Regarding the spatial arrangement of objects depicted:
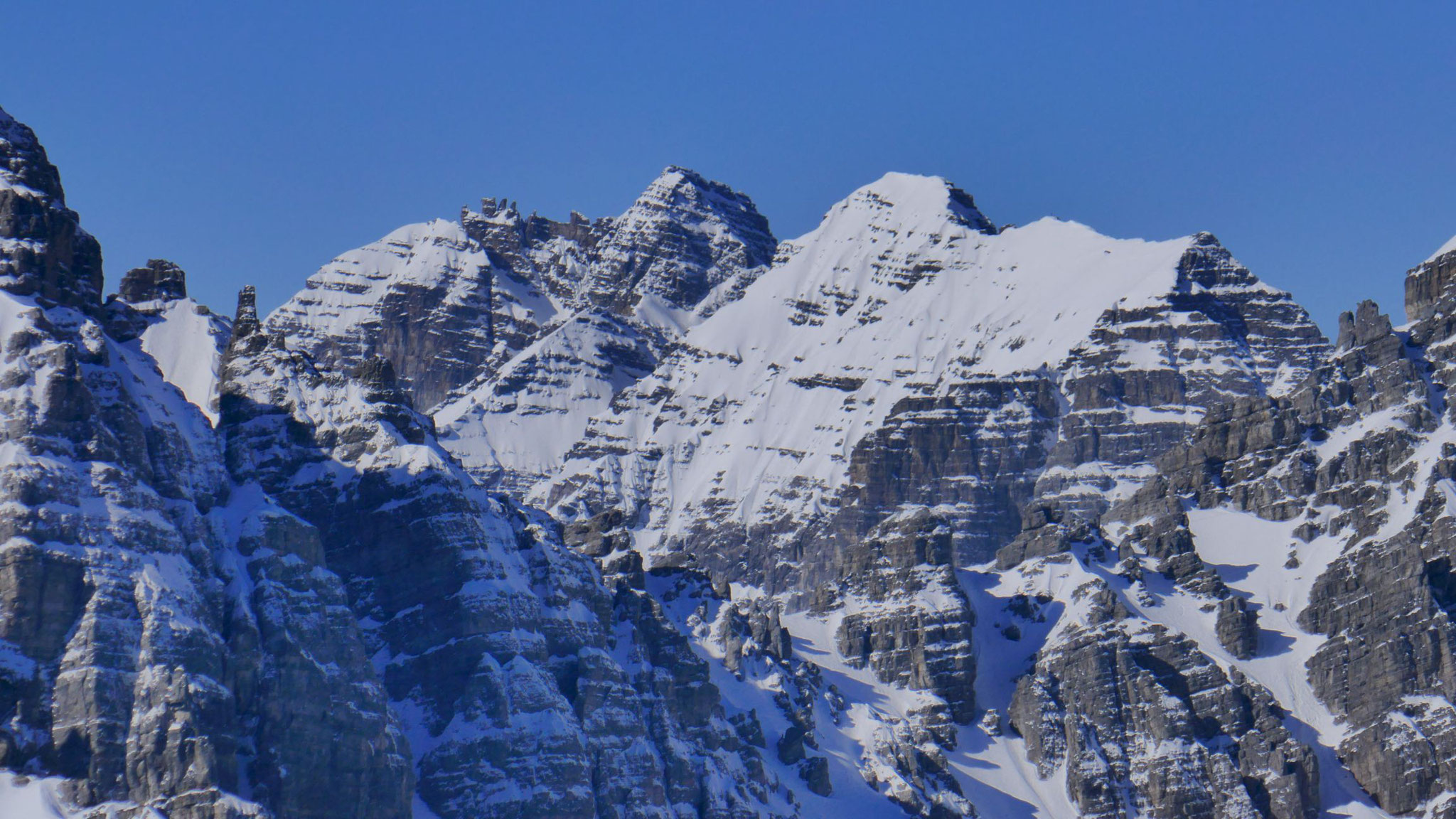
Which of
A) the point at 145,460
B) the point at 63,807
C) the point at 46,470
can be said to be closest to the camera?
the point at 63,807

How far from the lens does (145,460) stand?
18738 centimetres

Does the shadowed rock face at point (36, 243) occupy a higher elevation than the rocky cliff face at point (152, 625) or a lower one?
higher

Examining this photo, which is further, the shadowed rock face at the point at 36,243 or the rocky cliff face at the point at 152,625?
the shadowed rock face at the point at 36,243

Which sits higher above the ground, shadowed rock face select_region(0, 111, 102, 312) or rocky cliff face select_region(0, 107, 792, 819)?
shadowed rock face select_region(0, 111, 102, 312)

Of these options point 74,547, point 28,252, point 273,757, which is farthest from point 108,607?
point 28,252

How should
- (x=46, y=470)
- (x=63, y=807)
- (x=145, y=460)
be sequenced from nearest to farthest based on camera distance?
(x=63, y=807) → (x=46, y=470) → (x=145, y=460)

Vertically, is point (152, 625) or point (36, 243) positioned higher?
point (36, 243)

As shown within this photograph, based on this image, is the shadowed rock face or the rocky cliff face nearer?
the rocky cliff face

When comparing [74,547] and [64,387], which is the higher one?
[64,387]

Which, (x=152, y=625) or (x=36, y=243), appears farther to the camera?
(x=36, y=243)

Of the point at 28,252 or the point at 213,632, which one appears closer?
the point at 213,632

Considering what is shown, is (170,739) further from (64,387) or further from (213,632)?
(64,387)

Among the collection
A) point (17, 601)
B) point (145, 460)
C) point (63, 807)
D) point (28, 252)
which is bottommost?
point (63, 807)

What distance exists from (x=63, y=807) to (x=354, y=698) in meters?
26.8
